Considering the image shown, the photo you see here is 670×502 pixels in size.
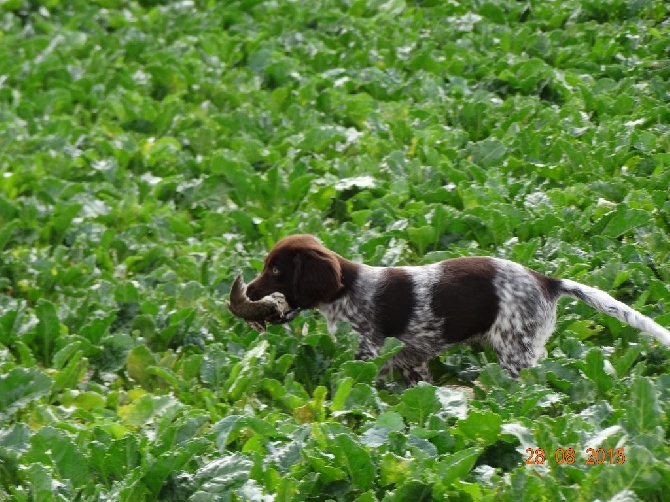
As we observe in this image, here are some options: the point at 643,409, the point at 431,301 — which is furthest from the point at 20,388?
the point at 643,409

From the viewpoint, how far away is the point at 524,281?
6.23 m

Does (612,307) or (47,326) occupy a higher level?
(612,307)

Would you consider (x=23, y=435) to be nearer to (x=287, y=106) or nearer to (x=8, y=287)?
(x=8, y=287)

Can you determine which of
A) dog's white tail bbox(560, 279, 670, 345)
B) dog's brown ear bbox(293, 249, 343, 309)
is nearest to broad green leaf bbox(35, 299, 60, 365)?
dog's brown ear bbox(293, 249, 343, 309)

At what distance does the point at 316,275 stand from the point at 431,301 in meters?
0.60

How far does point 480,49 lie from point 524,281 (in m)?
4.85

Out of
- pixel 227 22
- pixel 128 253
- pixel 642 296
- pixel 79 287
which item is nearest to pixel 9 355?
pixel 79 287

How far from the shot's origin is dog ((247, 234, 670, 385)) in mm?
6207

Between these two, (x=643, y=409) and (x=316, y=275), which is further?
(x=316, y=275)

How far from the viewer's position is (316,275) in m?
6.47

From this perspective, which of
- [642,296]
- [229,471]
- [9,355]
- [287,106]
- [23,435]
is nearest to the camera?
[229,471]
